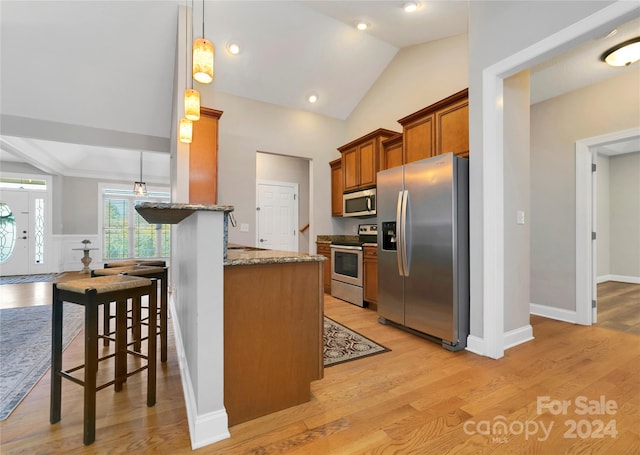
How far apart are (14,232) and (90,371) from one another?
764 centimetres

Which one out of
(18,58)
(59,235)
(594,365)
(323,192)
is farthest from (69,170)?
(594,365)

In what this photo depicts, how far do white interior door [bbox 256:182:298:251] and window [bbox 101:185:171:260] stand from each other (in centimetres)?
352

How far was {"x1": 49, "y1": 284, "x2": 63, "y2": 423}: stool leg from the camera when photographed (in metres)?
1.51

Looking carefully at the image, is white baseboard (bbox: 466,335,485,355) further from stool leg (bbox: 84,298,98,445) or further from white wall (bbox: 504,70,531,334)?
stool leg (bbox: 84,298,98,445)

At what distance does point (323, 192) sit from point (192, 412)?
4.17m

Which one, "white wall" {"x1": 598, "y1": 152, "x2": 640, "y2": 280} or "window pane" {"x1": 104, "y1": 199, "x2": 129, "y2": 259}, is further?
"window pane" {"x1": 104, "y1": 199, "x2": 129, "y2": 259}

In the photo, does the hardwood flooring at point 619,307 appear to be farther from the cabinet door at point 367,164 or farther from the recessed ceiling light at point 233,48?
the recessed ceiling light at point 233,48

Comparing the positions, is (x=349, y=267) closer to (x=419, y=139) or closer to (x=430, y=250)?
(x=430, y=250)

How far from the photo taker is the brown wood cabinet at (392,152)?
3.94m

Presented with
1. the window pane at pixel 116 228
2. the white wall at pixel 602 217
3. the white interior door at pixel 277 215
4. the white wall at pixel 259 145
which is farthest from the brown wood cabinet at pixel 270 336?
the window pane at pixel 116 228

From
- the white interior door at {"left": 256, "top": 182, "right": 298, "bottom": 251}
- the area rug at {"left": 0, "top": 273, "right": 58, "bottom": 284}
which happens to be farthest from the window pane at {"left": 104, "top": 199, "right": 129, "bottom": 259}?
the white interior door at {"left": 256, "top": 182, "right": 298, "bottom": 251}

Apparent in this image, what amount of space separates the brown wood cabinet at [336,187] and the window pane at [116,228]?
604 centimetres

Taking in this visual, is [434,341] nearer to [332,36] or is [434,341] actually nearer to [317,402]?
[317,402]

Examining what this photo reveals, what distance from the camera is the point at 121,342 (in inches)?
68.3
